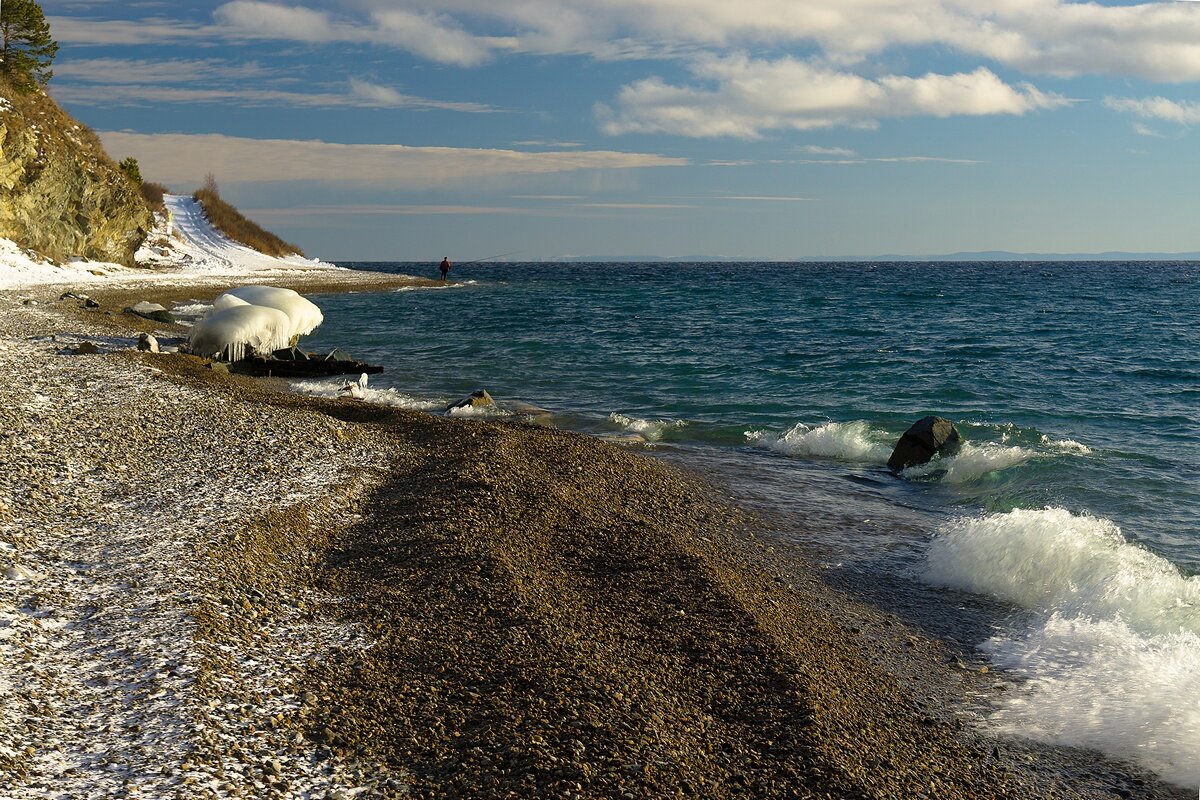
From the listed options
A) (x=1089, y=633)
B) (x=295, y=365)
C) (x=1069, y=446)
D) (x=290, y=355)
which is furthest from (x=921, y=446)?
(x=290, y=355)

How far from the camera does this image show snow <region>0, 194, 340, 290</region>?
41.8 meters

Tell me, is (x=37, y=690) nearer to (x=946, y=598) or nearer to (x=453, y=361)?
(x=946, y=598)

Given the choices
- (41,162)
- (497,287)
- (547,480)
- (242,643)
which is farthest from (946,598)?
(497,287)

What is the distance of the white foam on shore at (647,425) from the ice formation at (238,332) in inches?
389

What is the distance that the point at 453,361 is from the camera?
29.4 m

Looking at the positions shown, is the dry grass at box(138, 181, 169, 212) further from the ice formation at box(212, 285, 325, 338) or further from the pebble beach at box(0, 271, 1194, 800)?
the pebble beach at box(0, 271, 1194, 800)

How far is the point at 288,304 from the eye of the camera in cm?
2605

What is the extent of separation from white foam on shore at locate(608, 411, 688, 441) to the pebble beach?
5.21m

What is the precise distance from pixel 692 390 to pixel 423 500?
13.9m

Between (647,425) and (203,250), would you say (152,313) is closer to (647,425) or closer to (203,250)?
(647,425)

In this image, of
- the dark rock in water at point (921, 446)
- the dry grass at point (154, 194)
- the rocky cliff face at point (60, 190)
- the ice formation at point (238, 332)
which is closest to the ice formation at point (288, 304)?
the ice formation at point (238, 332)

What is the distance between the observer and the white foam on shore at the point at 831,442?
55.1ft

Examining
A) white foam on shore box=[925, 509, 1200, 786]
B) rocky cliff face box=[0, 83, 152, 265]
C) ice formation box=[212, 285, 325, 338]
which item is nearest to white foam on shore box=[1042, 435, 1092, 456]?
white foam on shore box=[925, 509, 1200, 786]

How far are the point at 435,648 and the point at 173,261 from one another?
6528 cm
